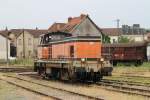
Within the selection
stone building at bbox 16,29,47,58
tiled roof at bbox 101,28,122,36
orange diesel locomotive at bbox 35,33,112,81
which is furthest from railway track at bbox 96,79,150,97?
tiled roof at bbox 101,28,122,36

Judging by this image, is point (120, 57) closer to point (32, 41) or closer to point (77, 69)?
point (77, 69)

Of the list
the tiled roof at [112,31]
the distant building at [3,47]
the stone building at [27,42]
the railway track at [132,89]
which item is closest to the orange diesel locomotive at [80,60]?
the railway track at [132,89]

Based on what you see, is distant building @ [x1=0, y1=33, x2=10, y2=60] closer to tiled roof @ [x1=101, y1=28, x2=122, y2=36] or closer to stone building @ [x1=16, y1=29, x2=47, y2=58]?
stone building @ [x1=16, y1=29, x2=47, y2=58]

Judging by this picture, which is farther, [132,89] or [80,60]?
[80,60]

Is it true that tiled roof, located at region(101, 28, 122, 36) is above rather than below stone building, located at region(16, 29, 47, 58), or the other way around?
above

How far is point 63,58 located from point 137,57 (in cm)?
2963

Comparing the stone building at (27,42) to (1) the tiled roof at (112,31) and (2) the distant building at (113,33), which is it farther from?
(1) the tiled roof at (112,31)

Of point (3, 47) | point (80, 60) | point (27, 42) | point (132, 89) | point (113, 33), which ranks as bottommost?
point (132, 89)

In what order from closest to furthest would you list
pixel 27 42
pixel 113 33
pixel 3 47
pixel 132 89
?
pixel 132 89 < pixel 3 47 < pixel 27 42 < pixel 113 33

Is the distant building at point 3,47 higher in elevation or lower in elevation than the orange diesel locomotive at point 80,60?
higher

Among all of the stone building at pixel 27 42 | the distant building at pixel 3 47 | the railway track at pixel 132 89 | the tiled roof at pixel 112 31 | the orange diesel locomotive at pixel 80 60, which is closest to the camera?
the railway track at pixel 132 89

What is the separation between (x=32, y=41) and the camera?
116 meters

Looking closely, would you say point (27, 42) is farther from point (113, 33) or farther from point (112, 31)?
point (112, 31)

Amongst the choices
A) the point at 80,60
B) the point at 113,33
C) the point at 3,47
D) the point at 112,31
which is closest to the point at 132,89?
the point at 80,60
